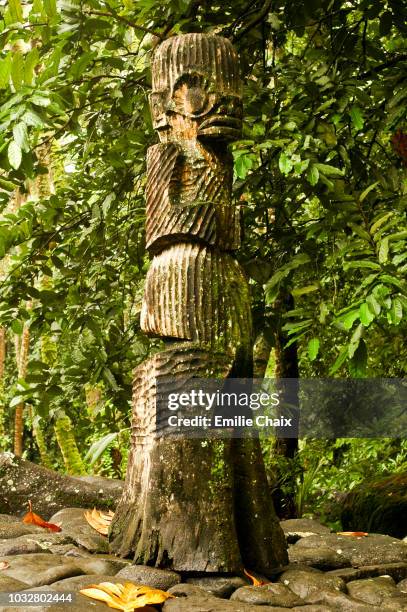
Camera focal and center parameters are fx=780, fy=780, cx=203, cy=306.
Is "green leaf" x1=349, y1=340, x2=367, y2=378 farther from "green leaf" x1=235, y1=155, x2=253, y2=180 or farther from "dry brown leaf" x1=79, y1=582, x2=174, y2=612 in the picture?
"dry brown leaf" x1=79, y1=582, x2=174, y2=612

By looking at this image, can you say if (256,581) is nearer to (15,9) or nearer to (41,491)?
(41,491)

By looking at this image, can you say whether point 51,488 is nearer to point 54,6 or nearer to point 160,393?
point 160,393

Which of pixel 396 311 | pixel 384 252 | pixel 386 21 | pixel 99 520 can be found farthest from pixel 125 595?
pixel 386 21

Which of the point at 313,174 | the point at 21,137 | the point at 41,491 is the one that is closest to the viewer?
the point at 21,137

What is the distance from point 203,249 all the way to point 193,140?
65 cm

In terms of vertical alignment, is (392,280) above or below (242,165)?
below

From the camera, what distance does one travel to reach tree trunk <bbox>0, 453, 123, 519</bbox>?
5.13m

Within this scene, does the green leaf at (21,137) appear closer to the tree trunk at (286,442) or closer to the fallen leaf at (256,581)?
the fallen leaf at (256,581)

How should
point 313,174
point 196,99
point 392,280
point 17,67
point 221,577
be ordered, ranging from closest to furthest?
1. point 392,280
2. point 221,577
3. point 17,67
4. point 313,174
5. point 196,99

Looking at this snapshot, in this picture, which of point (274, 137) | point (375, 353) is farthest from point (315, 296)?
point (274, 137)

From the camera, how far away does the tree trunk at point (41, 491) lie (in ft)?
16.8

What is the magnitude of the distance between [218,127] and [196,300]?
1.01 metres

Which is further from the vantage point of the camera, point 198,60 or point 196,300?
point 198,60

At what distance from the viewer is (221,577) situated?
3.68m
